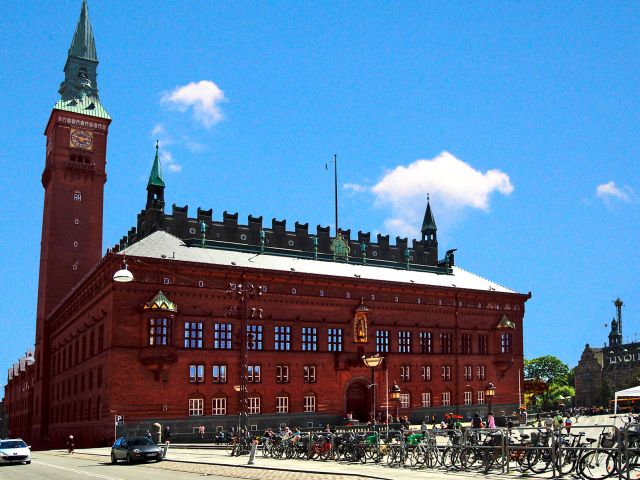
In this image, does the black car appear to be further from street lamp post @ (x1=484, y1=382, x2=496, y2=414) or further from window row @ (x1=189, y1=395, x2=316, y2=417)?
→ street lamp post @ (x1=484, y1=382, x2=496, y2=414)

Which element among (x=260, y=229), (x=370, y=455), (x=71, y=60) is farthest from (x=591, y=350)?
(x=370, y=455)

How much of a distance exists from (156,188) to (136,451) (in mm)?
40881

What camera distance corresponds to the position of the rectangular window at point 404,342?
73.7 meters

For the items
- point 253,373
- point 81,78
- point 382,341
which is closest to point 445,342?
point 382,341

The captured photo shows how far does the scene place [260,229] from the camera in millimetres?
75625

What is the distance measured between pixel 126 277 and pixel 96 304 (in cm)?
2787

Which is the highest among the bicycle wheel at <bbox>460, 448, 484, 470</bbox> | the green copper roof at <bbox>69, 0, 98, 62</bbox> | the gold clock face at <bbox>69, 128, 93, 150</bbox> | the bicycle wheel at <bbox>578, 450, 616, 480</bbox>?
the green copper roof at <bbox>69, 0, 98, 62</bbox>

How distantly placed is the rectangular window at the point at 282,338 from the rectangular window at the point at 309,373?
268cm

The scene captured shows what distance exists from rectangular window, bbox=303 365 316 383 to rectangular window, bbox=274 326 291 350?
8.79 ft

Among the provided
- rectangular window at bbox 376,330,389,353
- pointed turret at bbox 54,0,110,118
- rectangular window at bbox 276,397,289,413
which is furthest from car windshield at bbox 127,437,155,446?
pointed turret at bbox 54,0,110,118

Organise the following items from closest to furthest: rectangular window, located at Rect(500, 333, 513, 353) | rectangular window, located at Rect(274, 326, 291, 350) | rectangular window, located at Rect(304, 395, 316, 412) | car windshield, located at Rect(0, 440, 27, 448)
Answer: car windshield, located at Rect(0, 440, 27, 448), rectangular window, located at Rect(274, 326, 291, 350), rectangular window, located at Rect(304, 395, 316, 412), rectangular window, located at Rect(500, 333, 513, 353)

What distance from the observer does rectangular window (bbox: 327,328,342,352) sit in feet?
229

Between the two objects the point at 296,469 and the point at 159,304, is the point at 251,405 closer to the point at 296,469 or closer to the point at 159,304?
the point at 159,304

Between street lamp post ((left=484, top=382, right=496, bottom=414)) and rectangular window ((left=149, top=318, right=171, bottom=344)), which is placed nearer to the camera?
rectangular window ((left=149, top=318, right=171, bottom=344))
